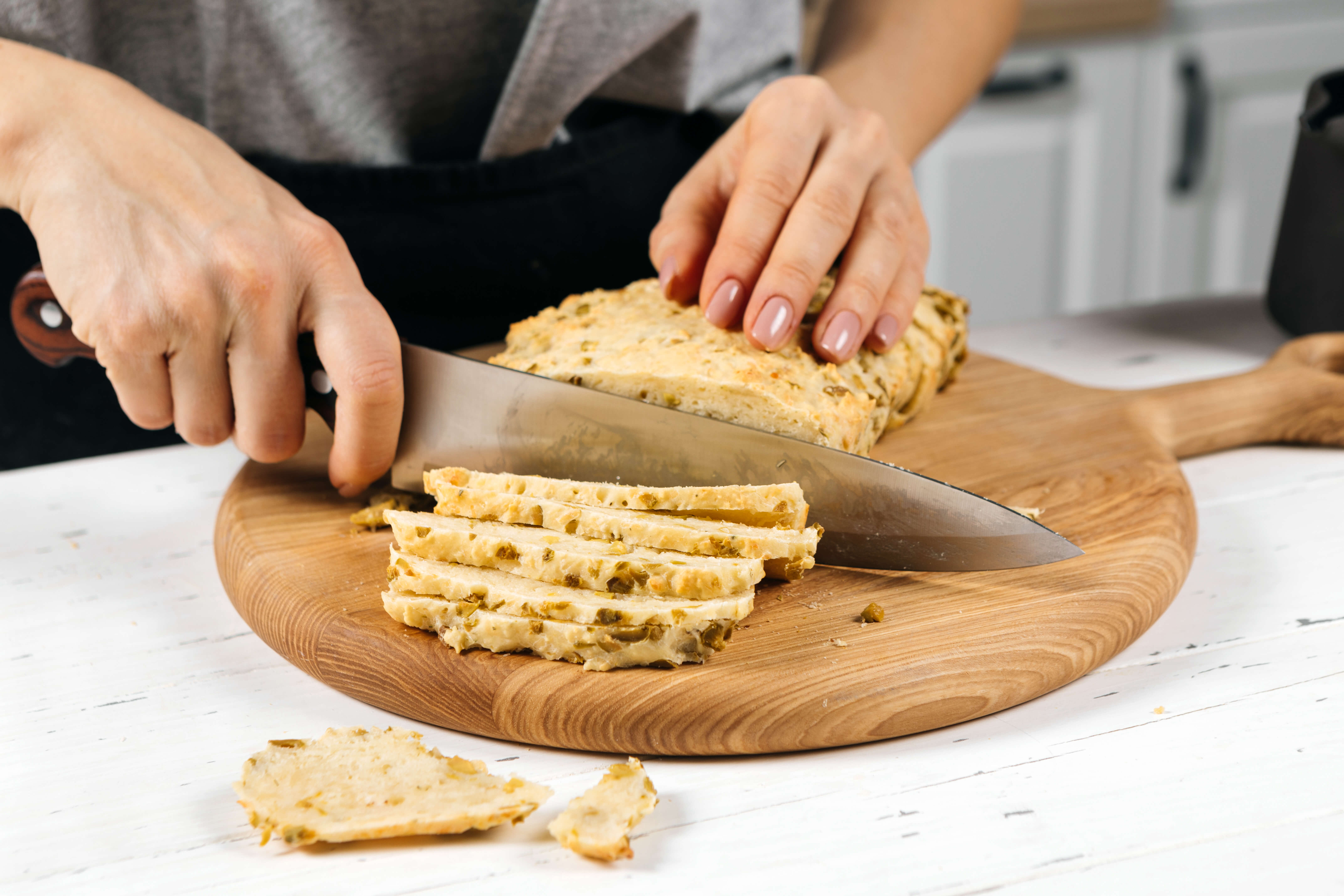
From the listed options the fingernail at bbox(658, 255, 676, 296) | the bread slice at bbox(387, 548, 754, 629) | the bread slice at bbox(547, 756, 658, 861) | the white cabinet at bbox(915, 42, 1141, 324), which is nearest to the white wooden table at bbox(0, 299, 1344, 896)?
the bread slice at bbox(547, 756, 658, 861)

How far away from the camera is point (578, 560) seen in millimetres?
1463

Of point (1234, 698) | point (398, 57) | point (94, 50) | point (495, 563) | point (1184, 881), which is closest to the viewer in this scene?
point (1184, 881)

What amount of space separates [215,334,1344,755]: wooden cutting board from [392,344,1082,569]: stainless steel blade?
0.18 feet

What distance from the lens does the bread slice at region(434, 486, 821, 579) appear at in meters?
1.50

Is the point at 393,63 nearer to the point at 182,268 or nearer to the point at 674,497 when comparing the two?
the point at 182,268

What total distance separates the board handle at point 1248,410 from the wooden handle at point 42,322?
1.98 metres

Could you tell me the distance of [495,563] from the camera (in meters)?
1.53

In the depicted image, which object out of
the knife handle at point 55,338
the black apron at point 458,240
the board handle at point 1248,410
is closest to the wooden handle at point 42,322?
the knife handle at point 55,338

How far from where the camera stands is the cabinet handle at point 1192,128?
5.49m

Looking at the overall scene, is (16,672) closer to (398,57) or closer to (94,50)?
(94,50)

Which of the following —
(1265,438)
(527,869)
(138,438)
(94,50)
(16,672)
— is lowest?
(138,438)

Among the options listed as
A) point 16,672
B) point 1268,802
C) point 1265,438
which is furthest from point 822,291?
point 16,672

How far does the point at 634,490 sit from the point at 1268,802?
2.89 feet

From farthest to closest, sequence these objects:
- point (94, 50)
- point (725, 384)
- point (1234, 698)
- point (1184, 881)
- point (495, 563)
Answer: point (94, 50)
point (725, 384)
point (495, 563)
point (1234, 698)
point (1184, 881)
